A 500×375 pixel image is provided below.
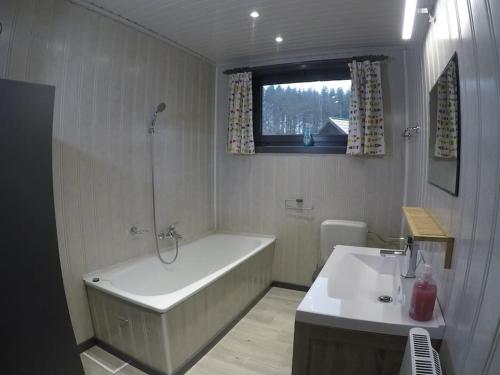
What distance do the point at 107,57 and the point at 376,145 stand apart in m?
2.42

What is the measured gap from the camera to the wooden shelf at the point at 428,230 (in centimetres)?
105

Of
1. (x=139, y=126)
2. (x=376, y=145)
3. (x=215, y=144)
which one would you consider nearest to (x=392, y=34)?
(x=376, y=145)

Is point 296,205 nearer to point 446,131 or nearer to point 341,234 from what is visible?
point 341,234

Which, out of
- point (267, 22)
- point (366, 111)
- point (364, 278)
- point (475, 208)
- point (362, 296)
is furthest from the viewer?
point (366, 111)

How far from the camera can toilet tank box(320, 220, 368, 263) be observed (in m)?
2.70

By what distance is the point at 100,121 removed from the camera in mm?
2174

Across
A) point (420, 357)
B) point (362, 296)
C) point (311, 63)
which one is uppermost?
point (311, 63)

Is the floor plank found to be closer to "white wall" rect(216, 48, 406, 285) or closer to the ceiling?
"white wall" rect(216, 48, 406, 285)

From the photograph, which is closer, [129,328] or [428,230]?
[428,230]

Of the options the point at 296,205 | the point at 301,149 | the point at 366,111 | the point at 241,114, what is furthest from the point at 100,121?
the point at 366,111

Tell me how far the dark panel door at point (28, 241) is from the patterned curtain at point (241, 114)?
→ 1929 millimetres

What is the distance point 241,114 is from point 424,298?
255cm

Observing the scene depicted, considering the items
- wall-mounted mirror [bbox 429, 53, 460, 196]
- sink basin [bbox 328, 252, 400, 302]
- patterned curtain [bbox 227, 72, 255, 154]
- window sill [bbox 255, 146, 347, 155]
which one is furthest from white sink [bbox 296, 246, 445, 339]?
patterned curtain [bbox 227, 72, 255, 154]

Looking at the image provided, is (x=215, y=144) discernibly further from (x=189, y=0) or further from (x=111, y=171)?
(x=189, y=0)
